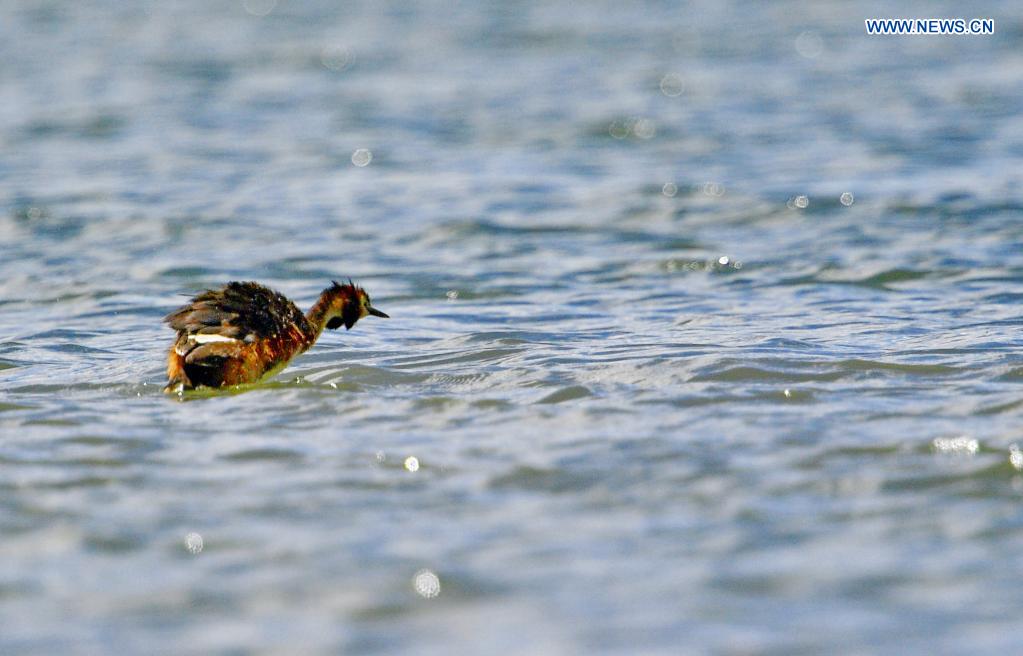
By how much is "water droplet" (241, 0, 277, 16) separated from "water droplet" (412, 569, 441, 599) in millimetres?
27699

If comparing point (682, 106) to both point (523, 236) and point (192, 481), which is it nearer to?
point (523, 236)

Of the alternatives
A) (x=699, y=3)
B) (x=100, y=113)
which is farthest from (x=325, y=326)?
(x=699, y=3)

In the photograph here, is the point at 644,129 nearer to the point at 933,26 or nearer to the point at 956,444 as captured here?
the point at 933,26

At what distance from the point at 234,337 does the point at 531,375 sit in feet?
5.14

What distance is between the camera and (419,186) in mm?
15195

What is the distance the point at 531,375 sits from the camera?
26.0 ft

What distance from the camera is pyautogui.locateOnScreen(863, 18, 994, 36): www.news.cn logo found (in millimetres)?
25516

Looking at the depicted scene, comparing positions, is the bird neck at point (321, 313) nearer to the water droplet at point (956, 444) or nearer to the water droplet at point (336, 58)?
the water droplet at point (956, 444)

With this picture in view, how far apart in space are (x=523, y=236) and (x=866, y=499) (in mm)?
7424

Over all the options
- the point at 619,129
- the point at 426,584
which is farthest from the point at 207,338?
the point at 619,129

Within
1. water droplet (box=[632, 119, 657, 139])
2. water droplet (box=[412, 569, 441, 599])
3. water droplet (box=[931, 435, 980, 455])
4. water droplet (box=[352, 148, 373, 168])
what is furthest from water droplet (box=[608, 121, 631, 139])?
water droplet (box=[412, 569, 441, 599])

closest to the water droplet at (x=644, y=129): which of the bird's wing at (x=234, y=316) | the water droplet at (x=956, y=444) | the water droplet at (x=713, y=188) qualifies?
the water droplet at (x=713, y=188)

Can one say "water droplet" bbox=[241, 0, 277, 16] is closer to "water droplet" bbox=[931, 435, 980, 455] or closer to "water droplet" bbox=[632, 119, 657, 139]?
"water droplet" bbox=[632, 119, 657, 139]

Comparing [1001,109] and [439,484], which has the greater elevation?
[1001,109]
